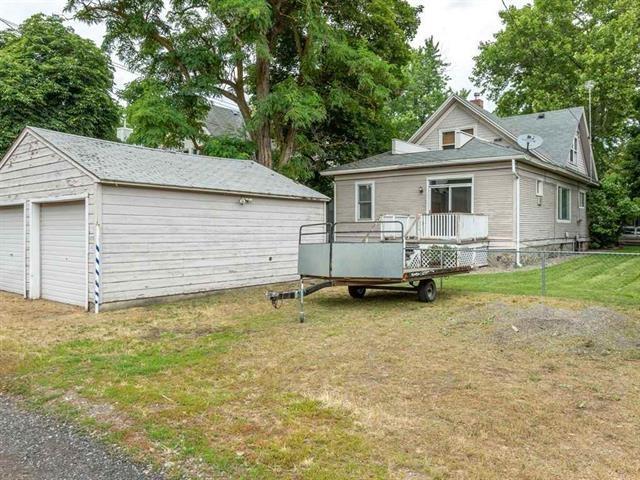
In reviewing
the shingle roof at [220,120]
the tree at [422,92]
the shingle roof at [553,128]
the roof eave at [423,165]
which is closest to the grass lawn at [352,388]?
the roof eave at [423,165]

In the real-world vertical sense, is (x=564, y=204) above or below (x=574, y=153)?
below

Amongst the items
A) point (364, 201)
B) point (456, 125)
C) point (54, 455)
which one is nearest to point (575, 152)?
point (456, 125)

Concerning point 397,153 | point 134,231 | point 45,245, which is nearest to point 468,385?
point 134,231

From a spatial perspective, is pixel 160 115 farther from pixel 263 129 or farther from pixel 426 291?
pixel 426 291

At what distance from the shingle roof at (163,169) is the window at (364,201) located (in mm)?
5228

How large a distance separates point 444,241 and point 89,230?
9.92m

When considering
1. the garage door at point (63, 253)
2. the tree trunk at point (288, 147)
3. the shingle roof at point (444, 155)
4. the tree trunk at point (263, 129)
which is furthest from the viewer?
the tree trunk at point (288, 147)

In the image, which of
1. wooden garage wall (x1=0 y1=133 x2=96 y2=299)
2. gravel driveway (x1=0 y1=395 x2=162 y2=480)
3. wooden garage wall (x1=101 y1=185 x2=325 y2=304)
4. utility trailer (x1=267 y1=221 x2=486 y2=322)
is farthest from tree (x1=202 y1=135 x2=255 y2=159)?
gravel driveway (x1=0 y1=395 x2=162 y2=480)

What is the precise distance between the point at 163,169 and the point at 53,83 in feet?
43.2

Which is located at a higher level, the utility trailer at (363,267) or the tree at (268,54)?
the tree at (268,54)

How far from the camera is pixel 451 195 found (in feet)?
52.7

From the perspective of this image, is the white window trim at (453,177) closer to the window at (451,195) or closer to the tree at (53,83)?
the window at (451,195)

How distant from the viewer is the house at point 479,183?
14752 mm

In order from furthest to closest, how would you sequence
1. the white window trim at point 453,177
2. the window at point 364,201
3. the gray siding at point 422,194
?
the window at point 364,201 → the white window trim at point 453,177 → the gray siding at point 422,194
